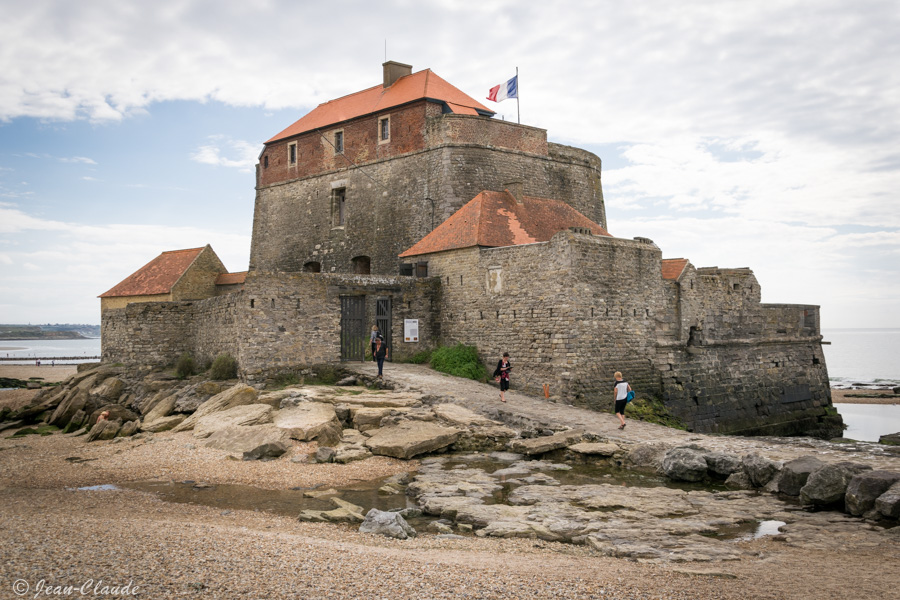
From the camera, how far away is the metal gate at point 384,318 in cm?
2247

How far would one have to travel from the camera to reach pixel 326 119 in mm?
34594

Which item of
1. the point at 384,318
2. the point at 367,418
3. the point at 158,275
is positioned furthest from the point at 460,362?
the point at 158,275

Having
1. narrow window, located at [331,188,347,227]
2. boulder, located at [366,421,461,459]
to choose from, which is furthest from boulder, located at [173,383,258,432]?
narrow window, located at [331,188,347,227]

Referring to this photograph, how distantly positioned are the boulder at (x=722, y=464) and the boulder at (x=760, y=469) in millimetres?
331

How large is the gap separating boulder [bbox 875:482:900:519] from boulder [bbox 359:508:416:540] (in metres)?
6.58

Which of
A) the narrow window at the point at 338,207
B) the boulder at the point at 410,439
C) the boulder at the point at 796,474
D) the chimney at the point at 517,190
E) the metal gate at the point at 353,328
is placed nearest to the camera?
the boulder at the point at 796,474

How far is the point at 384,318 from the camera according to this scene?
22578 millimetres

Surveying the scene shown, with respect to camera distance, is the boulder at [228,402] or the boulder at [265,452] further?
the boulder at [228,402]

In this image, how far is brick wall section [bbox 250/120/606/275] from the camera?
28656mm

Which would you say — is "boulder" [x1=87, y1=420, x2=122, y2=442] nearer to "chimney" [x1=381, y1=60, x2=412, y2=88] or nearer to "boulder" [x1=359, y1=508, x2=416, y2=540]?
"boulder" [x1=359, y1=508, x2=416, y2=540]

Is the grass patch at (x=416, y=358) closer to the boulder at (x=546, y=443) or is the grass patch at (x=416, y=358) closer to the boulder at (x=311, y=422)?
the boulder at (x=311, y=422)

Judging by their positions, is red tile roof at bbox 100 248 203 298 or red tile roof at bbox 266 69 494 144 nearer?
red tile roof at bbox 100 248 203 298

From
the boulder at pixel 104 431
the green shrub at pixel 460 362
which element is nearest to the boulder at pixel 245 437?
the boulder at pixel 104 431

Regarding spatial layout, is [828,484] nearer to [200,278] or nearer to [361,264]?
[361,264]
